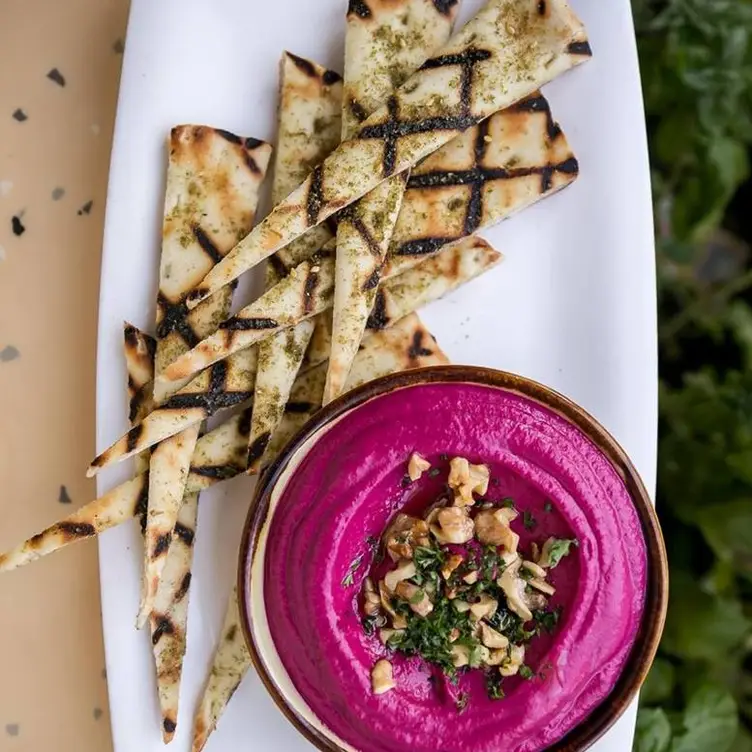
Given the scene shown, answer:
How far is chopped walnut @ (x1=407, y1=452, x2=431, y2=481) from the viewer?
1.89 metres

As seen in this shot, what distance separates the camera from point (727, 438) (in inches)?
110

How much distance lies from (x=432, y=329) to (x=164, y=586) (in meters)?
0.94

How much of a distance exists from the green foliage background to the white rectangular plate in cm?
42

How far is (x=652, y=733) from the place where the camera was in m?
2.50

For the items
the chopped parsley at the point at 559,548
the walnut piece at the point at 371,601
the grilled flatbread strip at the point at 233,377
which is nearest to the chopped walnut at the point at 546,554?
the chopped parsley at the point at 559,548

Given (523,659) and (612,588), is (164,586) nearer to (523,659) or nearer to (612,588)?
(523,659)

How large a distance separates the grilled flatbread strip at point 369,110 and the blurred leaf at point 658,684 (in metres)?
1.37

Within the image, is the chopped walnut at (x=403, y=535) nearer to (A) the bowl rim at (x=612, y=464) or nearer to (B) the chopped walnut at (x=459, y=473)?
(B) the chopped walnut at (x=459, y=473)

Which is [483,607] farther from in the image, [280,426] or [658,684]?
[658,684]

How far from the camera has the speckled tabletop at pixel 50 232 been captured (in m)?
2.53

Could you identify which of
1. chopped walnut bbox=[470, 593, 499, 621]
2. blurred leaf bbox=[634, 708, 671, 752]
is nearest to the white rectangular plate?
blurred leaf bbox=[634, 708, 671, 752]

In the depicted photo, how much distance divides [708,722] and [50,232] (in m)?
2.29

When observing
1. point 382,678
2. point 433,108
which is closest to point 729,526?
→ point 382,678

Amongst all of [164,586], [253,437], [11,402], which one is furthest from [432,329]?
[11,402]
